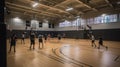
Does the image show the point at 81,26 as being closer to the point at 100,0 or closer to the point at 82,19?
the point at 82,19

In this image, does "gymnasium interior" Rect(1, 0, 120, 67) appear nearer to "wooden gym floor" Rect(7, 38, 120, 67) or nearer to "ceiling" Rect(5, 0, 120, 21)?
"ceiling" Rect(5, 0, 120, 21)

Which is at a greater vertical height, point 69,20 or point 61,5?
point 61,5

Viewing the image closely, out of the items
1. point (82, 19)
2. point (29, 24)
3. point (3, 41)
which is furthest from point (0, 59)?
point (29, 24)

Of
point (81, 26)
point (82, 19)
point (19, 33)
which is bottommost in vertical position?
point (19, 33)

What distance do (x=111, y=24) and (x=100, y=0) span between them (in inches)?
276

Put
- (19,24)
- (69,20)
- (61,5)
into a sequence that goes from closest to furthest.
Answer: (61,5) < (19,24) < (69,20)

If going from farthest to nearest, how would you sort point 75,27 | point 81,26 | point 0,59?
point 75,27 → point 81,26 → point 0,59

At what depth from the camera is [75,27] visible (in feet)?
96.6

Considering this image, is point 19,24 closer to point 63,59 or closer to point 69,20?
point 69,20

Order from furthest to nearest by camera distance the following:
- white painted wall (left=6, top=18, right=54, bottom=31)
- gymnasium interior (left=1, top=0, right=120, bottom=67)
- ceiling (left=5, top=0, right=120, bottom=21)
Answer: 1. white painted wall (left=6, top=18, right=54, bottom=31)
2. gymnasium interior (left=1, top=0, right=120, bottom=67)
3. ceiling (left=5, top=0, right=120, bottom=21)

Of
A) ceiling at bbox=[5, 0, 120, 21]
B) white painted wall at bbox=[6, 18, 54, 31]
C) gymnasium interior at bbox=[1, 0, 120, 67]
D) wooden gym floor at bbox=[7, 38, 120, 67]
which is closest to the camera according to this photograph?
wooden gym floor at bbox=[7, 38, 120, 67]

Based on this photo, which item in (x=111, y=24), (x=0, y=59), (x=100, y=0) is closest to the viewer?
(x=0, y=59)

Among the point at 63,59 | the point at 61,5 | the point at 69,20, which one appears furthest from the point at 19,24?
the point at 63,59

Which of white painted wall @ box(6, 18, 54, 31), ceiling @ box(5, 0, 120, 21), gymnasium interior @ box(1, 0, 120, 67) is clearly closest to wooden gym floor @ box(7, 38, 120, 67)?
gymnasium interior @ box(1, 0, 120, 67)
